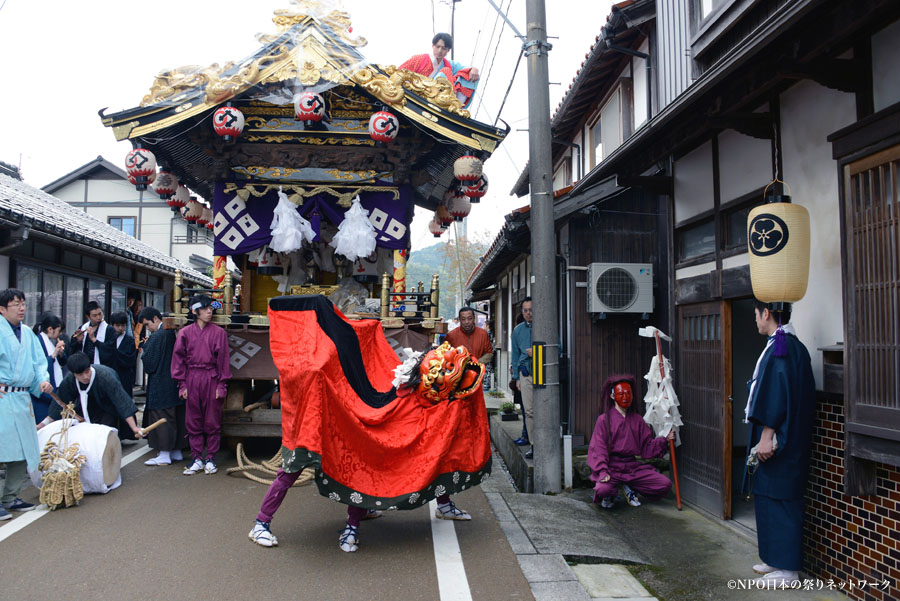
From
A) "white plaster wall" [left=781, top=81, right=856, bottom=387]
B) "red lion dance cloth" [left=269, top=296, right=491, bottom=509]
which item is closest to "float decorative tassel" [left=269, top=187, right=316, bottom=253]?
"red lion dance cloth" [left=269, top=296, right=491, bottom=509]

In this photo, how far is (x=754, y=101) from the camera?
5.40 meters

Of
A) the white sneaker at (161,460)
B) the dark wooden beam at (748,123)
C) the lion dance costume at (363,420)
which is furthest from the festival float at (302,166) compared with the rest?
the dark wooden beam at (748,123)

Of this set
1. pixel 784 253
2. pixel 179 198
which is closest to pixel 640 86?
pixel 784 253

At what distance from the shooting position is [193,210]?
10.4 m

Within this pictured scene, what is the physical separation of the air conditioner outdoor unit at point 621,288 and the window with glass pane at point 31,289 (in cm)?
982

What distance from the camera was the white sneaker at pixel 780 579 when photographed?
4.57 m

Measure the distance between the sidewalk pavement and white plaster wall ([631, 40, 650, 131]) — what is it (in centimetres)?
665

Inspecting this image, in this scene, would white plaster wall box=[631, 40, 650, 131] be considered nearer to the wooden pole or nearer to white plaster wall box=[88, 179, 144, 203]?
the wooden pole

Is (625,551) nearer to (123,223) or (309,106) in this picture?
(309,106)

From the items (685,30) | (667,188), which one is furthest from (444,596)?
(685,30)

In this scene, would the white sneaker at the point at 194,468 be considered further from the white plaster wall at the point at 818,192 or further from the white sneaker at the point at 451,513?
the white plaster wall at the point at 818,192

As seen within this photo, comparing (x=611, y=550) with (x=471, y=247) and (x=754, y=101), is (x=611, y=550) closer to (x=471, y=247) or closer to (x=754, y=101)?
(x=754, y=101)

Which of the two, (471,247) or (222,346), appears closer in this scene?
(222,346)

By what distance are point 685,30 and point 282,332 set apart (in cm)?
663
